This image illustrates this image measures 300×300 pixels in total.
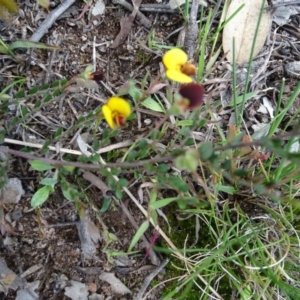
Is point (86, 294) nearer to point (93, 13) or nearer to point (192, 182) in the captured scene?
point (192, 182)

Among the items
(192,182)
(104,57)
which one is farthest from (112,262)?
(104,57)

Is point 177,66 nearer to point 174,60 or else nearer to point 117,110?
point 174,60

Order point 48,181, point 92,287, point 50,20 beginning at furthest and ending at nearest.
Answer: point 50,20, point 92,287, point 48,181

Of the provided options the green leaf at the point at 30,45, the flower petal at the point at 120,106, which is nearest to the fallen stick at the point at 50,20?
the green leaf at the point at 30,45

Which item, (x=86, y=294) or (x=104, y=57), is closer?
(x=86, y=294)

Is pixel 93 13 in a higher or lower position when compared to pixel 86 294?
higher

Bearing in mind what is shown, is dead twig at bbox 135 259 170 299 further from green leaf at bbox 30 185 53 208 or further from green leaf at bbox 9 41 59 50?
green leaf at bbox 9 41 59 50

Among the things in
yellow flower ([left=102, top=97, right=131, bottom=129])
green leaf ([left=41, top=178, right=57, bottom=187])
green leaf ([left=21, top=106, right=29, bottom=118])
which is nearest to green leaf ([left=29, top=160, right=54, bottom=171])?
green leaf ([left=41, top=178, right=57, bottom=187])

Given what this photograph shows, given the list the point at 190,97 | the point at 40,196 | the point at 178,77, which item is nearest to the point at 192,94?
A: the point at 190,97
